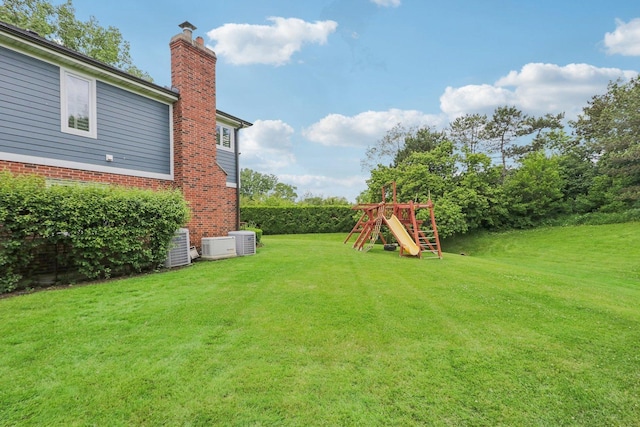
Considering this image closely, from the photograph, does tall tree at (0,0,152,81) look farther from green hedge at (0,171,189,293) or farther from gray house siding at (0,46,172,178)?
green hedge at (0,171,189,293)

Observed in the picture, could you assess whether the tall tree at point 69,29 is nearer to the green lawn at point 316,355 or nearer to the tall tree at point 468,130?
the green lawn at point 316,355

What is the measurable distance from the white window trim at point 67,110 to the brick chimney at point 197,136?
1.94 meters

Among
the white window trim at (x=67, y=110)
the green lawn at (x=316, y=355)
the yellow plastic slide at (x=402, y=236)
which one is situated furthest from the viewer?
the yellow plastic slide at (x=402, y=236)

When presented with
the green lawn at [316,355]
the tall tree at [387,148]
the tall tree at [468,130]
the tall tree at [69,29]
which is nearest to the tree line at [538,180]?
the tall tree at [387,148]

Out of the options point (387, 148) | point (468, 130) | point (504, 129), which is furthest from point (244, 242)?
point (504, 129)

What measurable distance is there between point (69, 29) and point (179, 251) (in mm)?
18688

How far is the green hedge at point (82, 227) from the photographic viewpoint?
444 centimetres

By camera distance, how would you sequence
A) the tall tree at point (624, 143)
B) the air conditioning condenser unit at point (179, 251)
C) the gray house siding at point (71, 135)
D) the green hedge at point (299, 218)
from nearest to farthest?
the gray house siding at point (71, 135), the air conditioning condenser unit at point (179, 251), the tall tree at point (624, 143), the green hedge at point (299, 218)

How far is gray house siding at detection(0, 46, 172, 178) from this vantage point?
5625 mm

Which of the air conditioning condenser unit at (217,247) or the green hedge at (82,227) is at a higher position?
the green hedge at (82,227)

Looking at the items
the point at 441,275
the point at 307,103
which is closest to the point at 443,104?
the point at 307,103

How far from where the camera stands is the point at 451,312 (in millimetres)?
3947

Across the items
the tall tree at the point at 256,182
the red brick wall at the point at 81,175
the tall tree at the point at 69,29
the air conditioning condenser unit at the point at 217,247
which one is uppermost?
the tall tree at the point at 69,29

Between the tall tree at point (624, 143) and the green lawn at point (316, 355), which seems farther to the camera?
the tall tree at point (624, 143)
